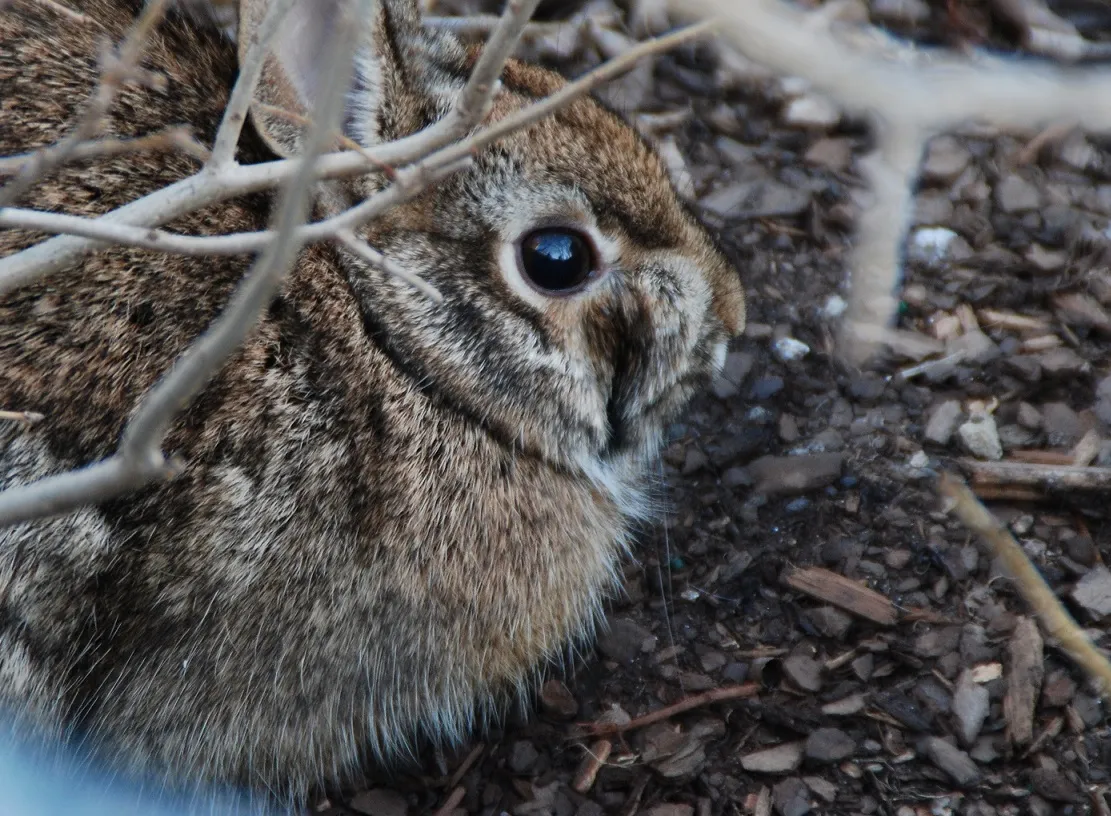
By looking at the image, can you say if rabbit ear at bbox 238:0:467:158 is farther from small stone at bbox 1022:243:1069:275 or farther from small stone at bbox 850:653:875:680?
small stone at bbox 1022:243:1069:275

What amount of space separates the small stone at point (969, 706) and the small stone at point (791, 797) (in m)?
0.41

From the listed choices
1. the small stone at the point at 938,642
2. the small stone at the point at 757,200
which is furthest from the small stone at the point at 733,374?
the small stone at the point at 938,642

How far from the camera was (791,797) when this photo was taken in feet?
9.64

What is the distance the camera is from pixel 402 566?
293cm

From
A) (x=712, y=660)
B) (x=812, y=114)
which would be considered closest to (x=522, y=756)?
(x=712, y=660)

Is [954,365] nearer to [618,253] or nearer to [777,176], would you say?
[777,176]

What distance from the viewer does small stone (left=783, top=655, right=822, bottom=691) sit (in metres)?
3.12

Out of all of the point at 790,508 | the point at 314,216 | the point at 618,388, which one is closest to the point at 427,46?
the point at 314,216

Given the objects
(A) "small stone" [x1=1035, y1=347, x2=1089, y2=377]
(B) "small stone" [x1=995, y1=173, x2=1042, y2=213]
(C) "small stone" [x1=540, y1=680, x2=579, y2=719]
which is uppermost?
(B) "small stone" [x1=995, y1=173, x2=1042, y2=213]

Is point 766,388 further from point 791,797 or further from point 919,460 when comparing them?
point 791,797

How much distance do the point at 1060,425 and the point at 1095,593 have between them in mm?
635

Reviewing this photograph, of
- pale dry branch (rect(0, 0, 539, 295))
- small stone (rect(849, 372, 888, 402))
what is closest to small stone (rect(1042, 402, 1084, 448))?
small stone (rect(849, 372, 888, 402))

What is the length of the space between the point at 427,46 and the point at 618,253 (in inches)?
28.3

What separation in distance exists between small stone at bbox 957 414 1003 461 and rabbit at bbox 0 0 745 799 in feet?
2.89
